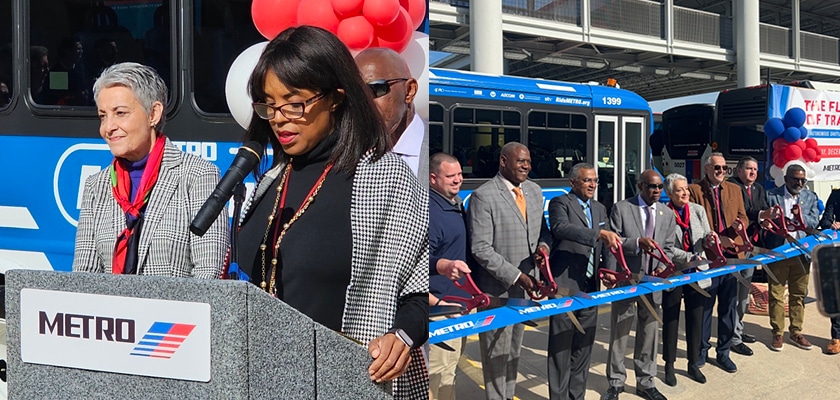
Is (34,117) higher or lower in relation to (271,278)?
higher

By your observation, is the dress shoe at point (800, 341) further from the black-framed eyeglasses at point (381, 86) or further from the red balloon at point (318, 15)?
the red balloon at point (318, 15)

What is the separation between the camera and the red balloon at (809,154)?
10.4ft

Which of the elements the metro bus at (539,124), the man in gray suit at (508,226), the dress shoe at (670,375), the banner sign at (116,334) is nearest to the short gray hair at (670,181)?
the dress shoe at (670,375)

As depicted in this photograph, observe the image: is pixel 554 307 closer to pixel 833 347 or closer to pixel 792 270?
pixel 833 347

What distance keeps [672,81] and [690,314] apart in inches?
84.9

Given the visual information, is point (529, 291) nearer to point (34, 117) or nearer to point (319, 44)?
point (319, 44)

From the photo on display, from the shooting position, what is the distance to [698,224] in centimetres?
363

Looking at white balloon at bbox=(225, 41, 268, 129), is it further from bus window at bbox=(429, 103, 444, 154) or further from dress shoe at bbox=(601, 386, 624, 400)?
dress shoe at bbox=(601, 386, 624, 400)

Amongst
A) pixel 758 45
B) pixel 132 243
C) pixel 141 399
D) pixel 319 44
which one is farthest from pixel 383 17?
pixel 758 45

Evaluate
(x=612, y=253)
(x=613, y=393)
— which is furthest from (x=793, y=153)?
(x=613, y=393)

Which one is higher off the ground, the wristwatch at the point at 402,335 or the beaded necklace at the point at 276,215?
the beaded necklace at the point at 276,215

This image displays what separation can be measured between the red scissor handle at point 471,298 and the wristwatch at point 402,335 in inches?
21.3

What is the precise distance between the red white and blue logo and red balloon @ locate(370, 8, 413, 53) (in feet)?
2.44

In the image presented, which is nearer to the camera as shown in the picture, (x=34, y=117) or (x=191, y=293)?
(x=191, y=293)
